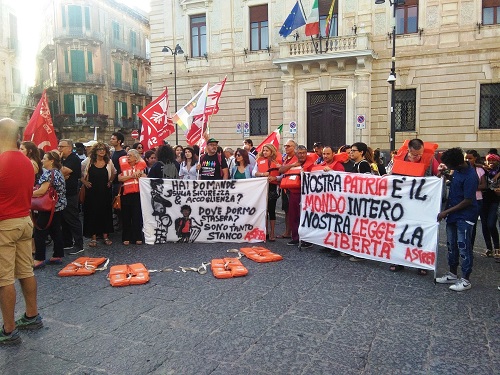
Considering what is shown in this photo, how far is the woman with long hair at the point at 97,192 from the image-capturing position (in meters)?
7.70

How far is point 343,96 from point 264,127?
455 centimetres

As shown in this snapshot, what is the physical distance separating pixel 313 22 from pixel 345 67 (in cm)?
271

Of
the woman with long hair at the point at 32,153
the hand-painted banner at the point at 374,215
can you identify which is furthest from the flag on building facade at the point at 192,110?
the woman with long hair at the point at 32,153

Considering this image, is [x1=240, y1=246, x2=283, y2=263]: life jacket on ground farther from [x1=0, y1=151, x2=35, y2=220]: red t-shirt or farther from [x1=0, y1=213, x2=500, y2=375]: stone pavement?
→ [x1=0, y1=151, x2=35, y2=220]: red t-shirt

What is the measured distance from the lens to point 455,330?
13.3 feet

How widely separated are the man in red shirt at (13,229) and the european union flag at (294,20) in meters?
17.4

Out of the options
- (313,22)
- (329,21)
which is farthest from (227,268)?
(329,21)

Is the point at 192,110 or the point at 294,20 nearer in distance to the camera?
the point at 192,110

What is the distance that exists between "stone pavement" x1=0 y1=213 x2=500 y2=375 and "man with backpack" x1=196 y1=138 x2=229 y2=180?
281cm

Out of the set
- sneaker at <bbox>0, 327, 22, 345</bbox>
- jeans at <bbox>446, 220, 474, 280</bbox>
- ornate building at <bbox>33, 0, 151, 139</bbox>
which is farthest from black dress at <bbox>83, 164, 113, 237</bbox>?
ornate building at <bbox>33, 0, 151, 139</bbox>

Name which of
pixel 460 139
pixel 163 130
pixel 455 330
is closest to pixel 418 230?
pixel 455 330

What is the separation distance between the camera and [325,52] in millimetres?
20719

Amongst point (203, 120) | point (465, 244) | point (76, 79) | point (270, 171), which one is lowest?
point (465, 244)

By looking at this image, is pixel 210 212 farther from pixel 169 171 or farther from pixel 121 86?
pixel 121 86
